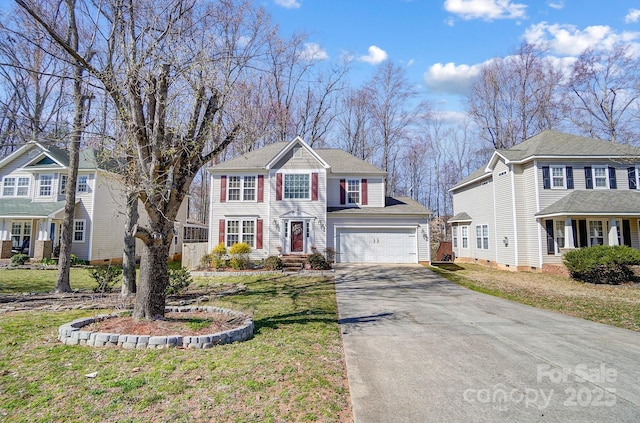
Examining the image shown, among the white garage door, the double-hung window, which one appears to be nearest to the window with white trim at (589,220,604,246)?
the white garage door

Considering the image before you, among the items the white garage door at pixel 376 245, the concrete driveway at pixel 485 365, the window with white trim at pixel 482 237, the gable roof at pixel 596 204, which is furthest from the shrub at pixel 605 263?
the concrete driveway at pixel 485 365

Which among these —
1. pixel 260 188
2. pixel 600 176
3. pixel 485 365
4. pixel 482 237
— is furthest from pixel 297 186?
pixel 600 176

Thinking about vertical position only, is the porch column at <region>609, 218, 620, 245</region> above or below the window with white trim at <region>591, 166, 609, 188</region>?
below

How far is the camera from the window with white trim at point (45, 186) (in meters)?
21.6

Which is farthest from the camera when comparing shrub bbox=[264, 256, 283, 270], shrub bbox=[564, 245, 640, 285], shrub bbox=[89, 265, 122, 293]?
shrub bbox=[264, 256, 283, 270]

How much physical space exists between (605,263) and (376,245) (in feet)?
33.9

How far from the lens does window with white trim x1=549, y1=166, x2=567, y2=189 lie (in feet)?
57.8

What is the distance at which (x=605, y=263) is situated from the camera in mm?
14039

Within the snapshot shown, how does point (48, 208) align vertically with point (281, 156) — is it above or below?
below

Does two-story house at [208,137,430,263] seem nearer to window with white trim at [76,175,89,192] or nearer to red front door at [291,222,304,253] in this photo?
red front door at [291,222,304,253]

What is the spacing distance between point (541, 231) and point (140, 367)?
19.1 metres

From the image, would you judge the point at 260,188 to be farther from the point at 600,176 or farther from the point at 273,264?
the point at 600,176

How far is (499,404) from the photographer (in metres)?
3.73

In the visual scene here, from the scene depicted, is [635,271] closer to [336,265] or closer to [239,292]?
[336,265]
